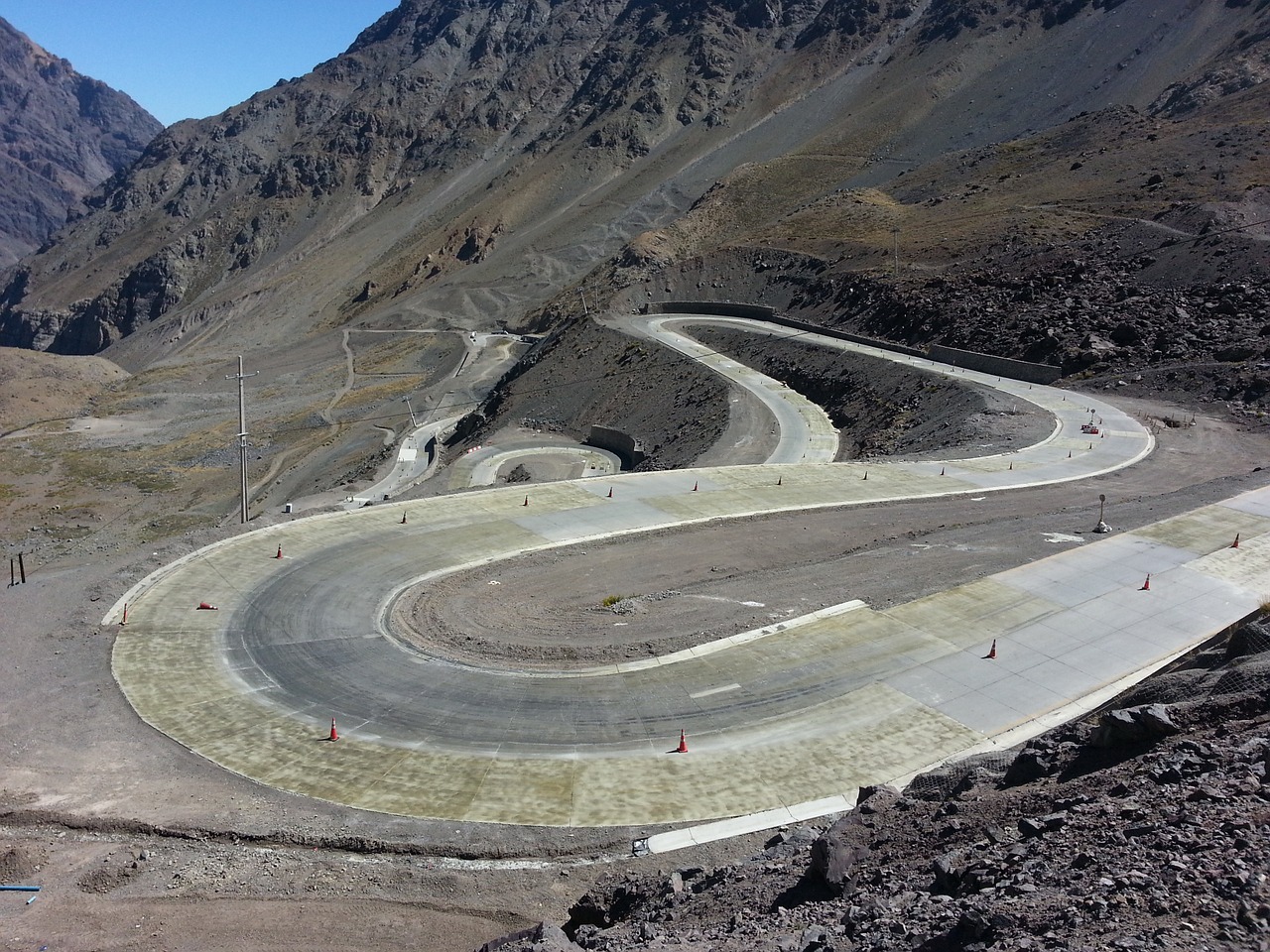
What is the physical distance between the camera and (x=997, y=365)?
52.0m

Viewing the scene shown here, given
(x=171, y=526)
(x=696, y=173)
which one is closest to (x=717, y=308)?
(x=171, y=526)

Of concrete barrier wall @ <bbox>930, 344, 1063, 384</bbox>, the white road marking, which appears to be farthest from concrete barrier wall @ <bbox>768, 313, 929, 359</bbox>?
the white road marking

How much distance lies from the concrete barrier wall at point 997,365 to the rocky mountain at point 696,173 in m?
1.75

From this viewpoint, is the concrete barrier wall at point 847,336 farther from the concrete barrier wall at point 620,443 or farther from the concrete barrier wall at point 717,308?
the concrete barrier wall at point 620,443

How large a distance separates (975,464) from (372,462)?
39178 mm

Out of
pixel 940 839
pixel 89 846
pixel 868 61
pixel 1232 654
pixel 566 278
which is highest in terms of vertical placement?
pixel 868 61

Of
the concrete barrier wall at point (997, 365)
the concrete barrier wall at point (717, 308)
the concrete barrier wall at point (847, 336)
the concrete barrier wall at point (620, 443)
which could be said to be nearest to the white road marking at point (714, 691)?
the concrete barrier wall at point (620, 443)

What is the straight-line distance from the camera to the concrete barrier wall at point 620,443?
50.2 metres

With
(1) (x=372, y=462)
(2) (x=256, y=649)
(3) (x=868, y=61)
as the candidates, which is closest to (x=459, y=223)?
(3) (x=868, y=61)

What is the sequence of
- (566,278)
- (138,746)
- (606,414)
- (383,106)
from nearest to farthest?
(138,746)
(606,414)
(566,278)
(383,106)

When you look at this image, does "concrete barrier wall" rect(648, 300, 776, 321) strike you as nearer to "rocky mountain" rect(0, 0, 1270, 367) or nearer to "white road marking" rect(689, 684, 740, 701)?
"rocky mountain" rect(0, 0, 1270, 367)

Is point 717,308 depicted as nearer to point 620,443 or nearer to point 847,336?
point 847,336

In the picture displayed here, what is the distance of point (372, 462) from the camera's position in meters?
59.7

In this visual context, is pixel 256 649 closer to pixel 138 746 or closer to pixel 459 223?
pixel 138 746
